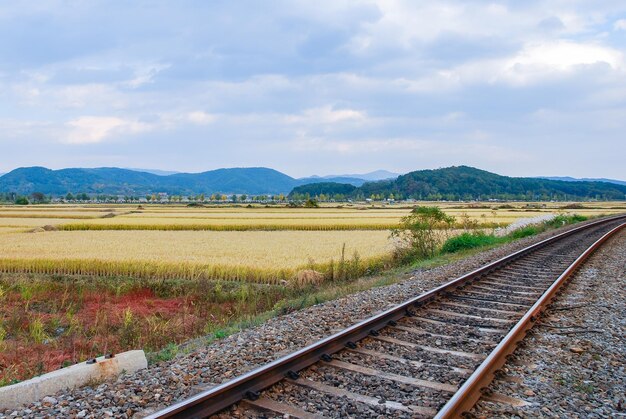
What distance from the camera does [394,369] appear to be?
6328 millimetres

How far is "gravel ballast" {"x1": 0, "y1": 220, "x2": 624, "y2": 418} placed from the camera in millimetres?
5133

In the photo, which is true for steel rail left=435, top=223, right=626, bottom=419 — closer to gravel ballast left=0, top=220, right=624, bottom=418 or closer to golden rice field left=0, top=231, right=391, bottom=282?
gravel ballast left=0, top=220, right=624, bottom=418

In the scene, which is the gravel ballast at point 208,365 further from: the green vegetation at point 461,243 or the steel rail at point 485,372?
the green vegetation at point 461,243

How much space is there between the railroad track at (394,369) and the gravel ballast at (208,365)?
59 cm

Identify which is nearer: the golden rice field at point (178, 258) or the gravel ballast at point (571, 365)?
the gravel ballast at point (571, 365)

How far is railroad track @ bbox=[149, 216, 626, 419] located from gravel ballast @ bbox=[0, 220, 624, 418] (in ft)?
1.94

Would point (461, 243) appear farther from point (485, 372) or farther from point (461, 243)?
point (485, 372)

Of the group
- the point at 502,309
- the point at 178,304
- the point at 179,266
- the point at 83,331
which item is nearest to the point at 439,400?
the point at 502,309

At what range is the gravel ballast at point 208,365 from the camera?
513 centimetres

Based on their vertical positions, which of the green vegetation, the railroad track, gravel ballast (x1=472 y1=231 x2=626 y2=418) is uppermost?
the railroad track

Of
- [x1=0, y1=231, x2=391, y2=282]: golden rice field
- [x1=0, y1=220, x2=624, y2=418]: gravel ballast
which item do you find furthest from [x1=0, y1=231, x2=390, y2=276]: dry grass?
[x1=0, y1=220, x2=624, y2=418]: gravel ballast

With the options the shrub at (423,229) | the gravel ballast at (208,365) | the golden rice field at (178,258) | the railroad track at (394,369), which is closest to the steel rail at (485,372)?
the railroad track at (394,369)

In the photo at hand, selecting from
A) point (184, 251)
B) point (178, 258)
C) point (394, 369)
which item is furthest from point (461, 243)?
point (394, 369)

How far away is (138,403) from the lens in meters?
5.24
